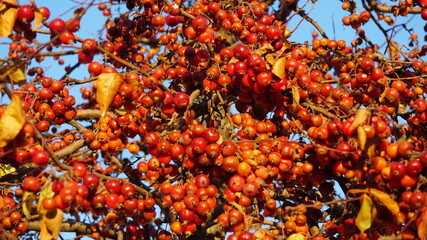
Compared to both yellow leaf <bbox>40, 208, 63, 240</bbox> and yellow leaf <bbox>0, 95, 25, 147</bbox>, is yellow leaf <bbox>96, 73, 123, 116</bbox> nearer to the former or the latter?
yellow leaf <bbox>0, 95, 25, 147</bbox>

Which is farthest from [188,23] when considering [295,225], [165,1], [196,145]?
[295,225]

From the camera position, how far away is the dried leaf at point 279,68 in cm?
333

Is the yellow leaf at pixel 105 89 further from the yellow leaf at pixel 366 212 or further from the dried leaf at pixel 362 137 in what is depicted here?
the yellow leaf at pixel 366 212

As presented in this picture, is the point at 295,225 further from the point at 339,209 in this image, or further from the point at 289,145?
the point at 289,145

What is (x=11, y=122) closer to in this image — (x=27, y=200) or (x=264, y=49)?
(x=27, y=200)

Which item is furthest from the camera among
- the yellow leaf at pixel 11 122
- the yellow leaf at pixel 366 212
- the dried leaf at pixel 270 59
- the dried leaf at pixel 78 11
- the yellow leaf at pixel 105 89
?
the dried leaf at pixel 270 59

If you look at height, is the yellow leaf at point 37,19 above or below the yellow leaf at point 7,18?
above

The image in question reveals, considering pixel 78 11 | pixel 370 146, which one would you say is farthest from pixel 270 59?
pixel 78 11

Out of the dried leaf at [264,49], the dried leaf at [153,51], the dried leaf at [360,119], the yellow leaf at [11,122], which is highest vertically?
the dried leaf at [264,49]

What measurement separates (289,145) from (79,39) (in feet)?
5.89

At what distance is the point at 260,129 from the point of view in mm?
3807

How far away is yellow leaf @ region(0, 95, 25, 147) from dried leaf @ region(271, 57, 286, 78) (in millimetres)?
1700

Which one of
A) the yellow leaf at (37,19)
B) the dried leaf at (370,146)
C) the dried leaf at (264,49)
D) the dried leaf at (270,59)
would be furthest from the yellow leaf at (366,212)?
the yellow leaf at (37,19)

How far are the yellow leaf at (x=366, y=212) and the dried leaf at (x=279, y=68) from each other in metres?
1.01
